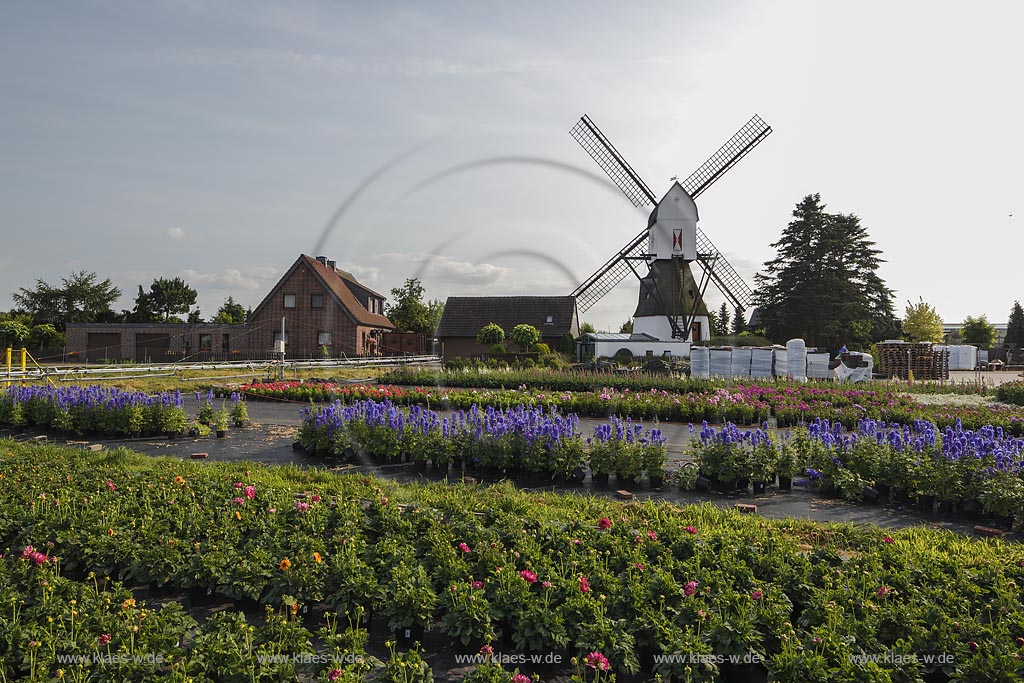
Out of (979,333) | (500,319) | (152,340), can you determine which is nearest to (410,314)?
(500,319)

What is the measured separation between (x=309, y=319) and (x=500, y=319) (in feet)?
42.8

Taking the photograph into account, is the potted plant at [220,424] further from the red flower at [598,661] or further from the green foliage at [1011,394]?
the green foliage at [1011,394]

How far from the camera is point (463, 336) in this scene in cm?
4294

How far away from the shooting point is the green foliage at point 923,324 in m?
49.7

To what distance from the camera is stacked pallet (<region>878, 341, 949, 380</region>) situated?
30014 millimetres

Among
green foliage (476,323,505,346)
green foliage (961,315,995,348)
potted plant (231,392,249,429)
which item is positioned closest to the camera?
potted plant (231,392,249,429)

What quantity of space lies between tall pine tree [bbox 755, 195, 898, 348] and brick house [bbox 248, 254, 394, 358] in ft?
92.9

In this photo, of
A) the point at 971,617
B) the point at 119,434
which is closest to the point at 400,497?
the point at 971,617

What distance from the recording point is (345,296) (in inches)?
1773

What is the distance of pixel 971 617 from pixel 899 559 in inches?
28.1

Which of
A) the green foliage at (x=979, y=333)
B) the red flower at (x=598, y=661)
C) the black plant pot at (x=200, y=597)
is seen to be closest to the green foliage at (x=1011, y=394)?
the red flower at (x=598, y=661)
